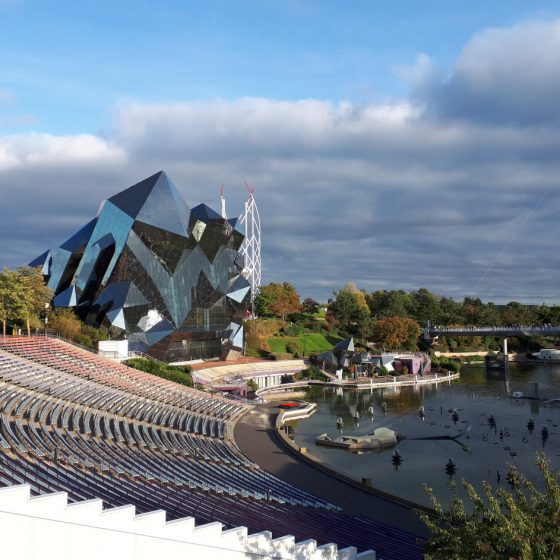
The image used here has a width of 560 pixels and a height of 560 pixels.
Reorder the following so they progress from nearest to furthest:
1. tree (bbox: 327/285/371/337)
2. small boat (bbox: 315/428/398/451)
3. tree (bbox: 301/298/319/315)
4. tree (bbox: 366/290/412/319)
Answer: small boat (bbox: 315/428/398/451) → tree (bbox: 327/285/371/337) → tree (bbox: 366/290/412/319) → tree (bbox: 301/298/319/315)

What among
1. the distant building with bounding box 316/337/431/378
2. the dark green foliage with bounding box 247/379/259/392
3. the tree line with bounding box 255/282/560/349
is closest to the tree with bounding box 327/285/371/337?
the tree line with bounding box 255/282/560/349

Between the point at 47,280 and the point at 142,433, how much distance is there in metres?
50.0

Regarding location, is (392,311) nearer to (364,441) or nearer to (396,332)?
(396,332)

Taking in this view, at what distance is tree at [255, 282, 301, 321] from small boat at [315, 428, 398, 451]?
89.6 m

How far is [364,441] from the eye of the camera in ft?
153

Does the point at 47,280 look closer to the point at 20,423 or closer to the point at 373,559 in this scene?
the point at 20,423

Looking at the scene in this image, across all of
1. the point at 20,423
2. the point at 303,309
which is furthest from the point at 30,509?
the point at 303,309

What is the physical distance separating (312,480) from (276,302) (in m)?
105

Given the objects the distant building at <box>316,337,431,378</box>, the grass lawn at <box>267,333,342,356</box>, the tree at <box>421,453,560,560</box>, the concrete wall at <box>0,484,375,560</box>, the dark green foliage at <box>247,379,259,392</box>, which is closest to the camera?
the tree at <box>421,453,560,560</box>

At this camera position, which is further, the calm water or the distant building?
the distant building

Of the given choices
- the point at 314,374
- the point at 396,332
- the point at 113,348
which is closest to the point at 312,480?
the point at 113,348

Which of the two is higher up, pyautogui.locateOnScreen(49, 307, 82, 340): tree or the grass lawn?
pyautogui.locateOnScreen(49, 307, 82, 340): tree

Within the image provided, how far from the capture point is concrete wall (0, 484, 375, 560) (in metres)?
14.2

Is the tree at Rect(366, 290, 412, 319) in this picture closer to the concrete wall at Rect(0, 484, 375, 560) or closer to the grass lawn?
the grass lawn
